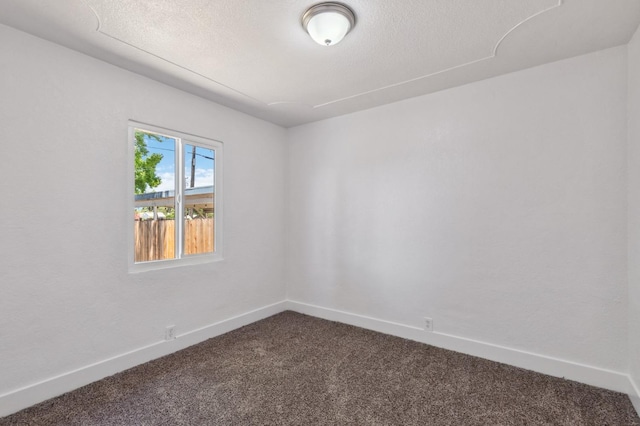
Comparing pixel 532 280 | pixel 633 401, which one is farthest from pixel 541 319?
pixel 633 401

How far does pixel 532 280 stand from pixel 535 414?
101 cm

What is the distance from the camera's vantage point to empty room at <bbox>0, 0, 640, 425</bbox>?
1979mm

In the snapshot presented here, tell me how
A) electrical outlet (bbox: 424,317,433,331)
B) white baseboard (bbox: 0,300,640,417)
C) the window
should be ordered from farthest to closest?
electrical outlet (bbox: 424,317,433,331) → the window → white baseboard (bbox: 0,300,640,417)

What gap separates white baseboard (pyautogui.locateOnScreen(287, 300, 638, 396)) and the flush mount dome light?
2762mm

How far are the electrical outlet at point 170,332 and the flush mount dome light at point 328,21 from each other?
108 inches

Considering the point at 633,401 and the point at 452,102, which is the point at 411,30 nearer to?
the point at 452,102

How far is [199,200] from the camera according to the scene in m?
3.28

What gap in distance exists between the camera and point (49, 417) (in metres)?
1.94

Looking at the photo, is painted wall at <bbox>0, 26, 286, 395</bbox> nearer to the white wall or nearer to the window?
the window

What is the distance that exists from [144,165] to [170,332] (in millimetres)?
1586

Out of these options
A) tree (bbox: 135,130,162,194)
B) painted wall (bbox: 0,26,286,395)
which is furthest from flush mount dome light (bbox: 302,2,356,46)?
tree (bbox: 135,130,162,194)

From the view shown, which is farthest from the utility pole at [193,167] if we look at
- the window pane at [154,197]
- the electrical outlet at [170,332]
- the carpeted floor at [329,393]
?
the carpeted floor at [329,393]

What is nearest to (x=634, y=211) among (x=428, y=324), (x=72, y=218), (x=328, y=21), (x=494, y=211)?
(x=494, y=211)

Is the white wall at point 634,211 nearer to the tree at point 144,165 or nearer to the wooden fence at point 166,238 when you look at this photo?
the wooden fence at point 166,238
